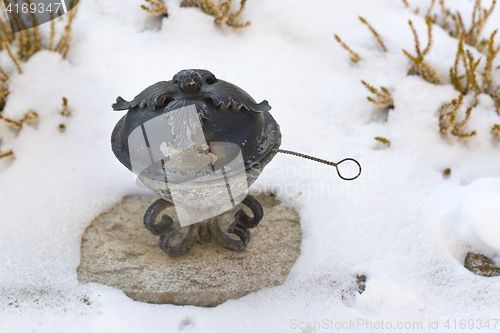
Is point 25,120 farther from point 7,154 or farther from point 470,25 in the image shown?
point 470,25

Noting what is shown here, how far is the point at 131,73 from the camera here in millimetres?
3072

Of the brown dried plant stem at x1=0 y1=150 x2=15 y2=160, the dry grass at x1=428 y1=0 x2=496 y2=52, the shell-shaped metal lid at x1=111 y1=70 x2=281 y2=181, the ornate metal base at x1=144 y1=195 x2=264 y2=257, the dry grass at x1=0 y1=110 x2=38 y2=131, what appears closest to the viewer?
the shell-shaped metal lid at x1=111 y1=70 x2=281 y2=181

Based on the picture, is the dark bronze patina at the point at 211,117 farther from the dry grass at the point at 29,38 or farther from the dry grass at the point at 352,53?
the dry grass at the point at 29,38

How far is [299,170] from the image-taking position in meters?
2.74

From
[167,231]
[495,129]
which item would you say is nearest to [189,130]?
[167,231]

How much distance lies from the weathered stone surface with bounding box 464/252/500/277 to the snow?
0.15 ft

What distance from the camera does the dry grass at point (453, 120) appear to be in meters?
2.64

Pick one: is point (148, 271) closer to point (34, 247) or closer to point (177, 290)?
point (177, 290)

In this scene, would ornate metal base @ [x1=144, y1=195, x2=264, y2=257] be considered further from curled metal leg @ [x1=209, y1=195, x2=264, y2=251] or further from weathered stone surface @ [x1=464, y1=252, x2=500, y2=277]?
weathered stone surface @ [x1=464, y1=252, x2=500, y2=277]

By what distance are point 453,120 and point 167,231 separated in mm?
1932

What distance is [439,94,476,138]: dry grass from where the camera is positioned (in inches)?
104

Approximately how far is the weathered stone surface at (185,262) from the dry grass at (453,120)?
118 cm

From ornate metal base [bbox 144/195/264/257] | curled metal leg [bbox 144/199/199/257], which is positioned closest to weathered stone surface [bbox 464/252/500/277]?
ornate metal base [bbox 144/195/264/257]

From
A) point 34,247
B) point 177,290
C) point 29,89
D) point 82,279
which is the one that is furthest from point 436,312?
point 29,89
